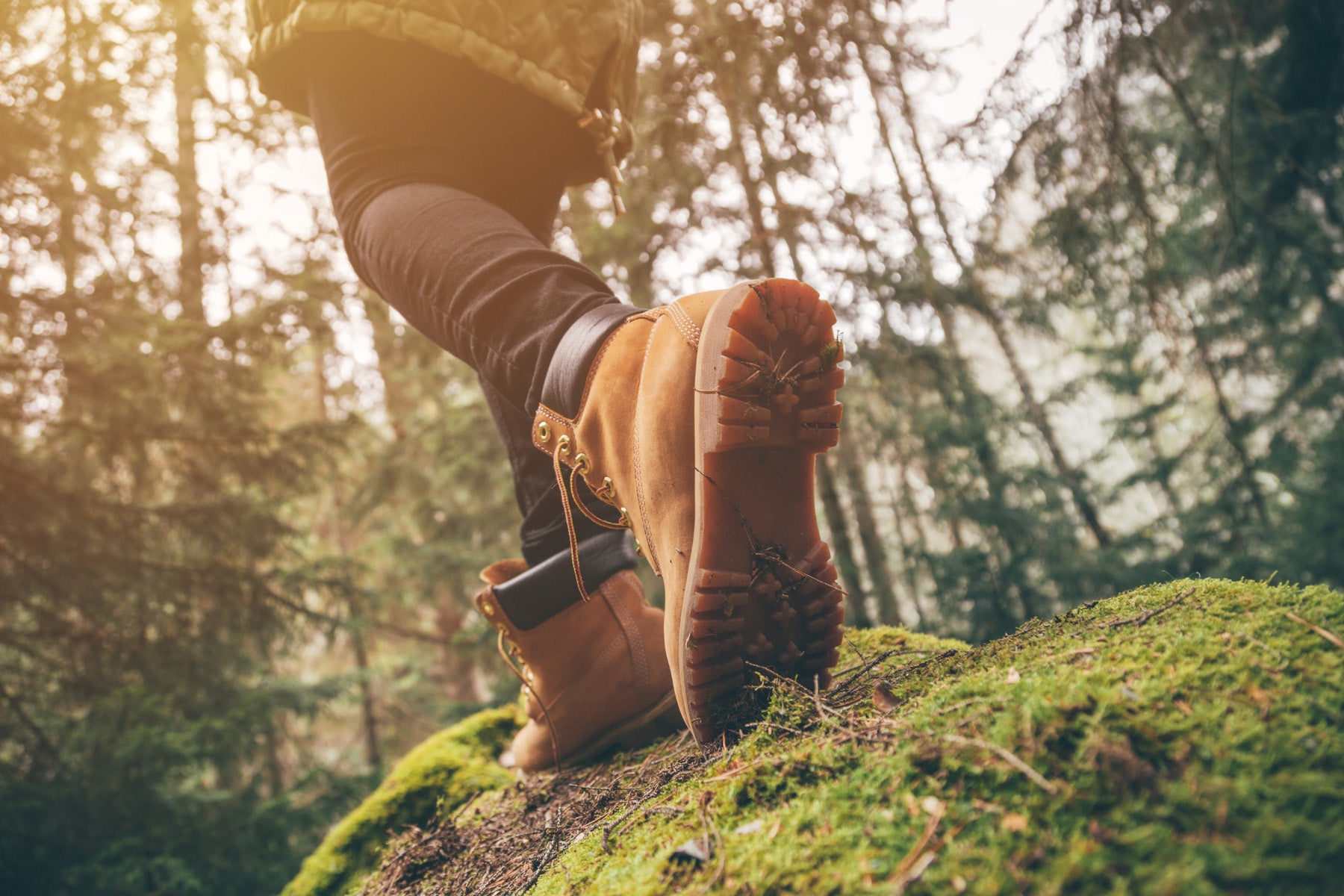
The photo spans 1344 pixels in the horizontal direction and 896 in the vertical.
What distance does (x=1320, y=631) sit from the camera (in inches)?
30.8

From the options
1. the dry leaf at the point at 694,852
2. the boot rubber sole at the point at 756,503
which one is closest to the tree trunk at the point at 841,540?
the boot rubber sole at the point at 756,503

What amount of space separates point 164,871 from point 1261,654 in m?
4.65

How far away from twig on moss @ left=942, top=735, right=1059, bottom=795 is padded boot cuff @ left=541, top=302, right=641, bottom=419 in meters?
0.73

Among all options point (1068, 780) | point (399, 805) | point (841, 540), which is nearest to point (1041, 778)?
point (1068, 780)

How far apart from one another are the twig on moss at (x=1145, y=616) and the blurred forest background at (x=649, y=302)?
254 cm

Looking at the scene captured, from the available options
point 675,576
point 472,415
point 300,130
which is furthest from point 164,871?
point 300,130

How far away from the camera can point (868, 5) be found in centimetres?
482

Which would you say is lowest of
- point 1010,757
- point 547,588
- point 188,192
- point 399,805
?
point 399,805

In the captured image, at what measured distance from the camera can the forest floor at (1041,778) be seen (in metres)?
0.56

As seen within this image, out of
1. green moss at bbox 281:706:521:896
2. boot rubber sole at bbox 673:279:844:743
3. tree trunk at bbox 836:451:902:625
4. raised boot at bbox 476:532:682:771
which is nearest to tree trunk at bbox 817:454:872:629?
tree trunk at bbox 836:451:902:625

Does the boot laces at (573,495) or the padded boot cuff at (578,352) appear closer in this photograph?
the padded boot cuff at (578,352)

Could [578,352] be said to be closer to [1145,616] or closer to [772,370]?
[772,370]

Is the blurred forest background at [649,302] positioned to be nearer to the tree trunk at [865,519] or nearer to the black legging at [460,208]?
the tree trunk at [865,519]

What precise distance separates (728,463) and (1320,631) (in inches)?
28.1
